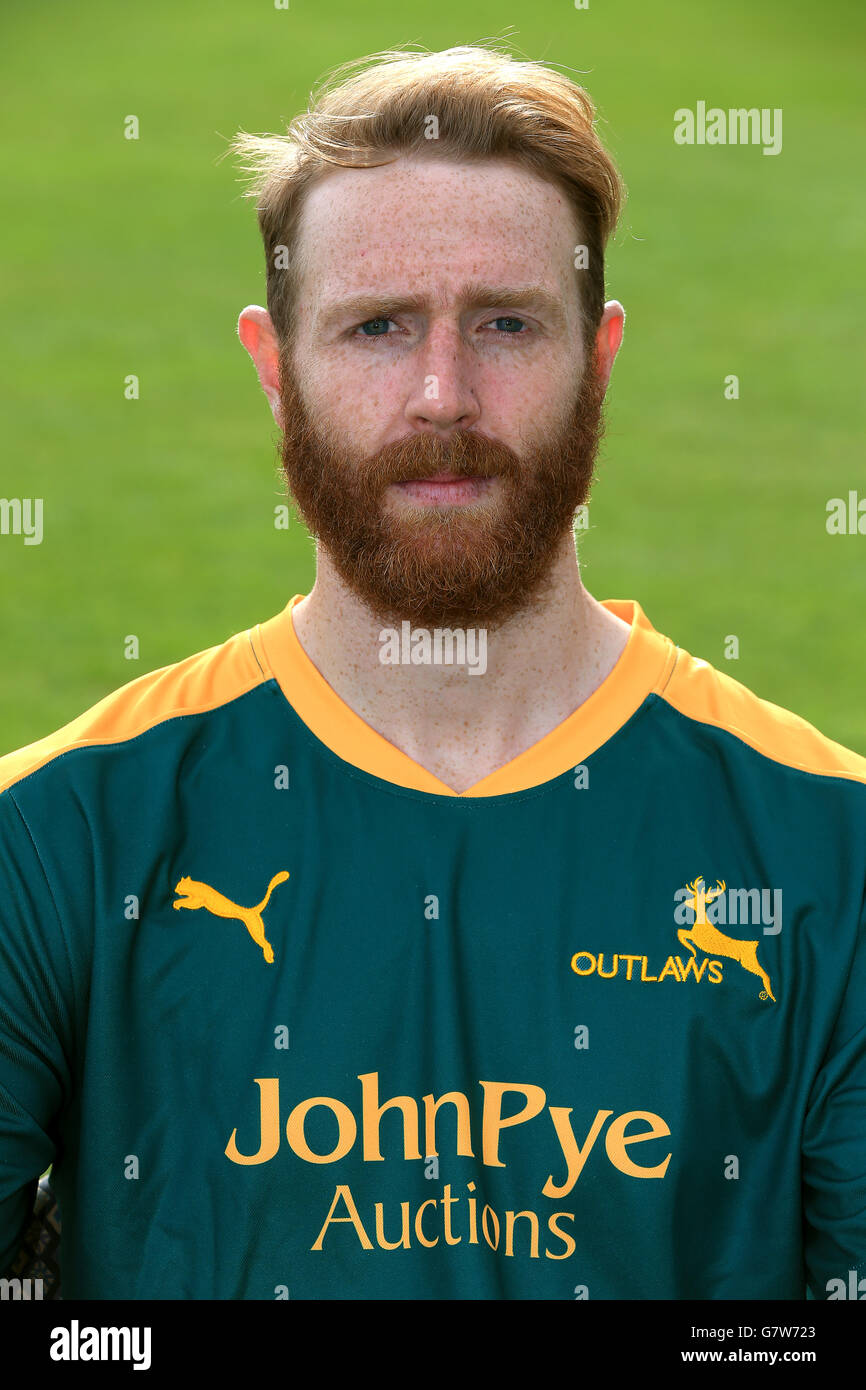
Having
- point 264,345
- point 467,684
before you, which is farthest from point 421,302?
point 467,684

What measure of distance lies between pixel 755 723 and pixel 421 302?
2.55 feet

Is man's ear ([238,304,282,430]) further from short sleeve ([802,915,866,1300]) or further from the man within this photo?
short sleeve ([802,915,866,1300])

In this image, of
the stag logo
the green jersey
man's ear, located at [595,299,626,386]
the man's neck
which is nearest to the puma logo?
the green jersey

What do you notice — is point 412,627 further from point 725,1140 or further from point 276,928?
point 725,1140

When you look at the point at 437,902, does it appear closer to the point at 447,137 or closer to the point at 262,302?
the point at 447,137

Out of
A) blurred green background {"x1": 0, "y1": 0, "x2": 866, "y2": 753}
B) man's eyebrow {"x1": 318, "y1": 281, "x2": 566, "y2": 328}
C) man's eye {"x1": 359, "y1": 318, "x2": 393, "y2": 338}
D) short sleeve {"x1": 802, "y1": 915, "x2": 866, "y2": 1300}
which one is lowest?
short sleeve {"x1": 802, "y1": 915, "x2": 866, "y2": 1300}

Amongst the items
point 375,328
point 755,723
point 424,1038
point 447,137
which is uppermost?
point 447,137

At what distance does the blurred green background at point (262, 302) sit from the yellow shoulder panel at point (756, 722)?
6932mm

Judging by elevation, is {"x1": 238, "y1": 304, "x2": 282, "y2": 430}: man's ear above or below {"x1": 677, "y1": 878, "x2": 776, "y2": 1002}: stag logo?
above

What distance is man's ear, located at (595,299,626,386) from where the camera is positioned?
282 cm

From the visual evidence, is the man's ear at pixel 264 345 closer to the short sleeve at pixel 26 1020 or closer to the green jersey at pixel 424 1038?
the green jersey at pixel 424 1038

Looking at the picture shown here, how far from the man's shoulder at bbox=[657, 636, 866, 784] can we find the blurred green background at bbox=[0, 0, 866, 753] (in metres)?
6.93

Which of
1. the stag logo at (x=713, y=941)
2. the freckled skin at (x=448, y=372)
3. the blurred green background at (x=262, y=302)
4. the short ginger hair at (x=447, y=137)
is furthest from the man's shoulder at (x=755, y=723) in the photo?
the blurred green background at (x=262, y=302)

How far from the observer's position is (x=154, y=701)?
2688mm
